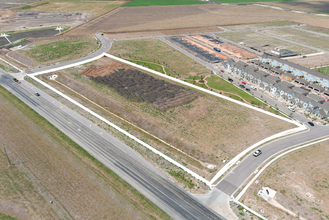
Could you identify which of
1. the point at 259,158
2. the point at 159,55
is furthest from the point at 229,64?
the point at 259,158

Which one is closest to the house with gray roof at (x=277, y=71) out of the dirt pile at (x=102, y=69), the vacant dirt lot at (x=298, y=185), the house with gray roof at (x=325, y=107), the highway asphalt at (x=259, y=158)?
the house with gray roof at (x=325, y=107)

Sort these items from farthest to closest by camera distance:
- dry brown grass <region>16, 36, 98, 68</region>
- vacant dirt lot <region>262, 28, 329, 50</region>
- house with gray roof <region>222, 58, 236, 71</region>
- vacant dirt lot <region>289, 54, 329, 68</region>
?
vacant dirt lot <region>262, 28, 329, 50</region>, vacant dirt lot <region>289, 54, 329, 68</region>, dry brown grass <region>16, 36, 98, 68</region>, house with gray roof <region>222, 58, 236, 71</region>

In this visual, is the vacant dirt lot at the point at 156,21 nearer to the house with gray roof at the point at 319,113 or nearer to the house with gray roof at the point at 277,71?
the house with gray roof at the point at 277,71

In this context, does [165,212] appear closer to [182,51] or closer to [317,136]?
[317,136]

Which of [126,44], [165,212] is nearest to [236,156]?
[165,212]

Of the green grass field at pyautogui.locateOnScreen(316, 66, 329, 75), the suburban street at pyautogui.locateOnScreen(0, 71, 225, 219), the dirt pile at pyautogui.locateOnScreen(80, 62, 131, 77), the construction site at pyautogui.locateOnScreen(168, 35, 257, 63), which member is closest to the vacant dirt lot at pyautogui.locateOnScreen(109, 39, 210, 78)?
the construction site at pyautogui.locateOnScreen(168, 35, 257, 63)

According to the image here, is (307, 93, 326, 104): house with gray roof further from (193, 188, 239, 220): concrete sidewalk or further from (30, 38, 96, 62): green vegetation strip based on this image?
(30, 38, 96, 62): green vegetation strip

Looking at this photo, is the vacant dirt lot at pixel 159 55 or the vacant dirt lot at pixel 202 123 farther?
the vacant dirt lot at pixel 159 55
